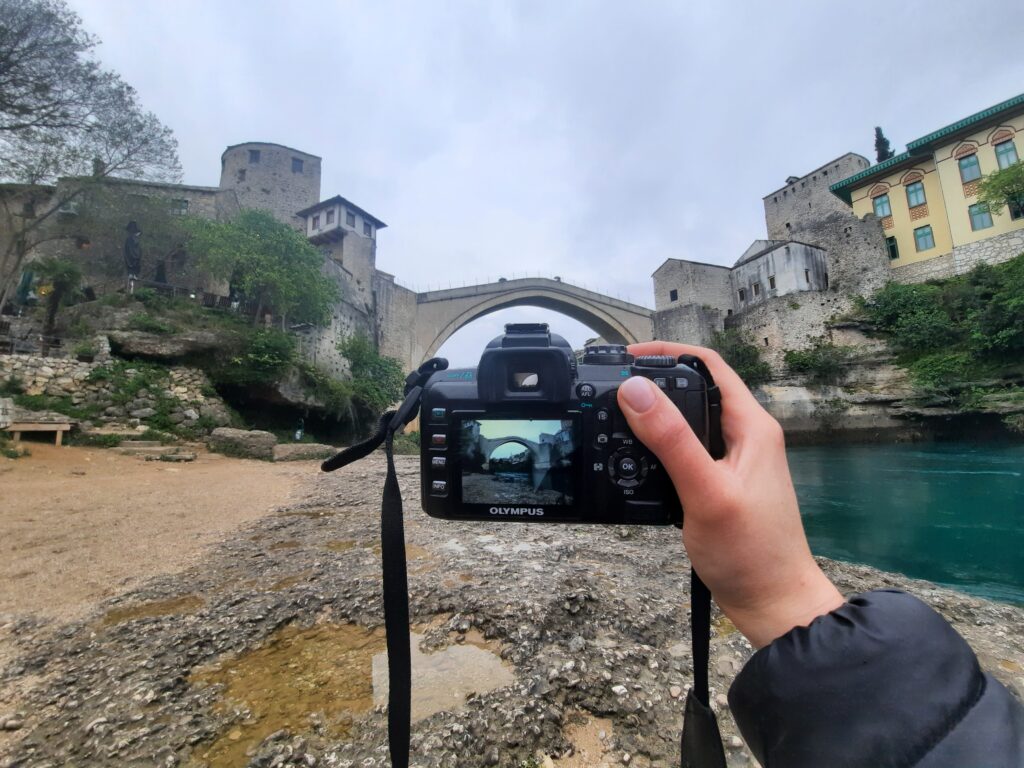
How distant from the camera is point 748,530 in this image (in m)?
Answer: 0.61

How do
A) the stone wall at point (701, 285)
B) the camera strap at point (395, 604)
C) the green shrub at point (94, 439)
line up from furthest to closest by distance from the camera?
1. the stone wall at point (701, 285)
2. the green shrub at point (94, 439)
3. the camera strap at point (395, 604)

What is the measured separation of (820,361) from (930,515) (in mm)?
11918

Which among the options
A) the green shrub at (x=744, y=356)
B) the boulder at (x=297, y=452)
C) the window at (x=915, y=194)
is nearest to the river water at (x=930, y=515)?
the green shrub at (x=744, y=356)

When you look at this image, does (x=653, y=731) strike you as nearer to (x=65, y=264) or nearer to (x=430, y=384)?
(x=430, y=384)

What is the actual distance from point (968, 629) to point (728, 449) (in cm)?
218

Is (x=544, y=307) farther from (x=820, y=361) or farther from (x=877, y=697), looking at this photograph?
(x=877, y=697)

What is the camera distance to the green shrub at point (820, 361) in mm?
14852

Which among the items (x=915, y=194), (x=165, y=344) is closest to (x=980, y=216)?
(x=915, y=194)

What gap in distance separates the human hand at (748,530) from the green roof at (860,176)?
898 inches

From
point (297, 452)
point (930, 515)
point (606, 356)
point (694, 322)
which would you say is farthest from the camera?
point (694, 322)

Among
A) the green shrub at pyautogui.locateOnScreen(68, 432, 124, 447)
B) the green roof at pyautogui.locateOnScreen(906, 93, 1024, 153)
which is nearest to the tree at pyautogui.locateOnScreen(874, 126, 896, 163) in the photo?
the green roof at pyautogui.locateOnScreen(906, 93, 1024, 153)

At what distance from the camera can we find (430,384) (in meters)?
1.02

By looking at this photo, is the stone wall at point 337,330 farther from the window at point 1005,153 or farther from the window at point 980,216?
the window at point 1005,153

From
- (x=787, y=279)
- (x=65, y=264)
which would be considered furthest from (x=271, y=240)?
(x=787, y=279)
